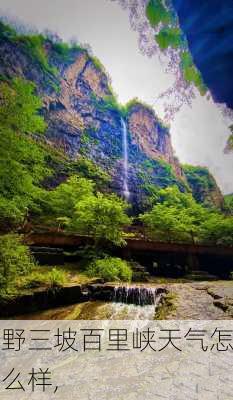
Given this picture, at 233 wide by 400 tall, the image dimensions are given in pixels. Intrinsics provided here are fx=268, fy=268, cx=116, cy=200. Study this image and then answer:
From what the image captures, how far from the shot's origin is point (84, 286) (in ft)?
33.3

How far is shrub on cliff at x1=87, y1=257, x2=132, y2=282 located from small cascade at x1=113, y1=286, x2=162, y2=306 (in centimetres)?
182

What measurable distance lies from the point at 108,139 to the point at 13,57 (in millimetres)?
16230

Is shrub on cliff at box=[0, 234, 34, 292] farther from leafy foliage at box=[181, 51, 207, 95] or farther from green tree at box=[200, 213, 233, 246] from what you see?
green tree at box=[200, 213, 233, 246]

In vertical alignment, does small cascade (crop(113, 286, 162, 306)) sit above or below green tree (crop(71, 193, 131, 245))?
below

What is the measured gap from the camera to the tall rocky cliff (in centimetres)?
3431

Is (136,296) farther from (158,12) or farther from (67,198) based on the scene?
(158,12)

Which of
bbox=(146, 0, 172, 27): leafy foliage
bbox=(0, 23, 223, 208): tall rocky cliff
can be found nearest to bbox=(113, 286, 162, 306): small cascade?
bbox=(146, 0, 172, 27): leafy foliage

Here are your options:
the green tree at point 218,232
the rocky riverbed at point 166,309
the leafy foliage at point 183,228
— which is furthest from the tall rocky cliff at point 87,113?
the rocky riverbed at point 166,309

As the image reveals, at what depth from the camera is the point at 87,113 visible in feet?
136

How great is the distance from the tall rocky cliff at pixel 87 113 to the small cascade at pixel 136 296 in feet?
76.1

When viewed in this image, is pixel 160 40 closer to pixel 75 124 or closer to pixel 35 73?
pixel 75 124

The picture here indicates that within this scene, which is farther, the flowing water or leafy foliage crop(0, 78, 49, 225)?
the flowing water

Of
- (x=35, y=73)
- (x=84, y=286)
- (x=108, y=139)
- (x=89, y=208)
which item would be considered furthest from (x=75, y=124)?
(x=84, y=286)

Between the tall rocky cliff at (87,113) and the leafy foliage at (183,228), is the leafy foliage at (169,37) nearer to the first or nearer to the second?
the leafy foliage at (183,228)
